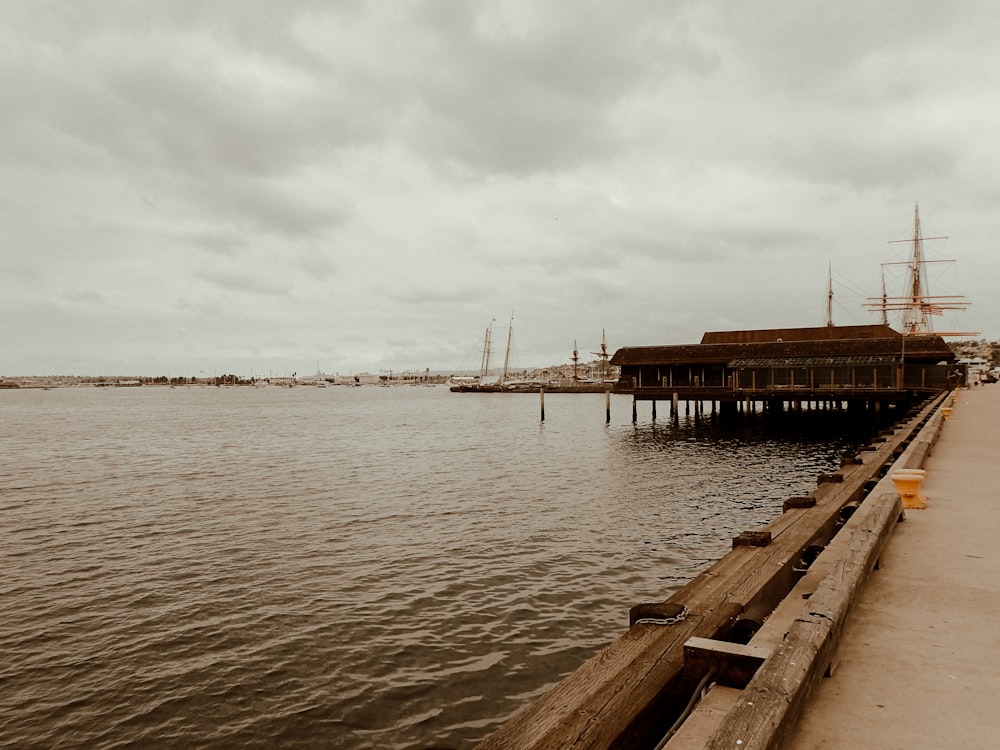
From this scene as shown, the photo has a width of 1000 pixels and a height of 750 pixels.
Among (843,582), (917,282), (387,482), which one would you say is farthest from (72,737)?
(917,282)

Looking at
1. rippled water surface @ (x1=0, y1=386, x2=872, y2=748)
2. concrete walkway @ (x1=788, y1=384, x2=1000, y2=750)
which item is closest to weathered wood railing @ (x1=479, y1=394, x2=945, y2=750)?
concrete walkway @ (x1=788, y1=384, x2=1000, y2=750)

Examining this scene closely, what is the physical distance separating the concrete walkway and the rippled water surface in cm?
484

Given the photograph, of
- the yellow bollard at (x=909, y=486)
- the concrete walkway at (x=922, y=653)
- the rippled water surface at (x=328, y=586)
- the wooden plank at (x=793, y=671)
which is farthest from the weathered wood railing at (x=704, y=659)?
the rippled water surface at (x=328, y=586)

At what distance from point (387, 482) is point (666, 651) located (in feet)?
76.1

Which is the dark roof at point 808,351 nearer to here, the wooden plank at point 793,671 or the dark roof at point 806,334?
the dark roof at point 806,334

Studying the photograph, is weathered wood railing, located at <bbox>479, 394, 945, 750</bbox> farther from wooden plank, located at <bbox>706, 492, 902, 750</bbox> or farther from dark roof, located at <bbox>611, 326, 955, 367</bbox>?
dark roof, located at <bbox>611, 326, 955, 367</bbox>

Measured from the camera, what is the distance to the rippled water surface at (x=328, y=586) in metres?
8.62

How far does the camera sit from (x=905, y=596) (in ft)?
20.9

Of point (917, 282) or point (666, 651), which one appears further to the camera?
point (917, 282)

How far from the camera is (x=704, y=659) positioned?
4551 mm

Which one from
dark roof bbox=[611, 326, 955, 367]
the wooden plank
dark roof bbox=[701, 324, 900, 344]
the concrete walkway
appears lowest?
the concrete walkway

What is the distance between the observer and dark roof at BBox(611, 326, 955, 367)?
50281 millimetres

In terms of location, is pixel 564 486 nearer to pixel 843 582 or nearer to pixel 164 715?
pixel 164 715

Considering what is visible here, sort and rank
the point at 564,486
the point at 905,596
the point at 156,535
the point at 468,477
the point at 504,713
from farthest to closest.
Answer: the point at 468,477, the point at 564,486, the point at 156,535, the point at 504,713, the point at 905,596
